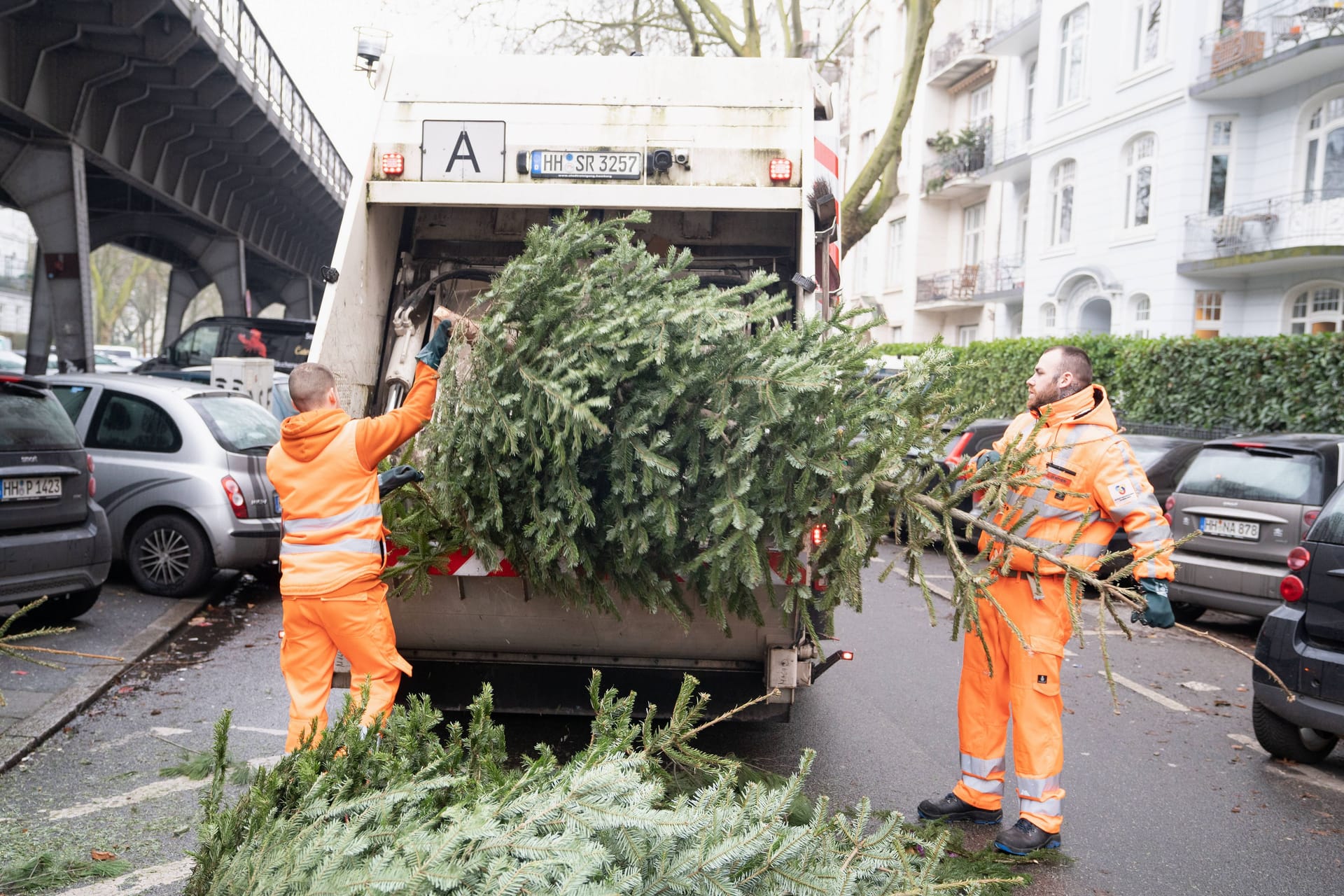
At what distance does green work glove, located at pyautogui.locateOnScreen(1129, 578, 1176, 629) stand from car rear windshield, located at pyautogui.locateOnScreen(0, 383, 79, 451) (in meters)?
5.89

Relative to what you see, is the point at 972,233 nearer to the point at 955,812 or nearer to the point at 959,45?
the point at 959,45

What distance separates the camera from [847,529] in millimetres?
3713

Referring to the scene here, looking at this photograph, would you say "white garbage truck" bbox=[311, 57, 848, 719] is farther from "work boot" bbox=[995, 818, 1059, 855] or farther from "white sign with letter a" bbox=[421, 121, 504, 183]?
"work boot" bbox=[995, 818, 1059, 855]

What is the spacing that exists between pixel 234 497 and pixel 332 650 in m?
4.12

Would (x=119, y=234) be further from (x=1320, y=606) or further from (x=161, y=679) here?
(x=1320, y=606)

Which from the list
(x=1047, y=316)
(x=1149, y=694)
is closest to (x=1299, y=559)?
(x=1149, y=694)

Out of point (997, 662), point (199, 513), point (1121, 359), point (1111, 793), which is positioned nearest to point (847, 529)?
point (997, 662)

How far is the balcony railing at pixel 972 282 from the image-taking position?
29987 millimetres

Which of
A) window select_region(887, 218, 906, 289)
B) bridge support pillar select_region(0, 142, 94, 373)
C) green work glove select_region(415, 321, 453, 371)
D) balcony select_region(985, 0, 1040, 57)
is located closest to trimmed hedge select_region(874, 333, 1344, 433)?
green work glove select_region(415, 321, 453, 371)

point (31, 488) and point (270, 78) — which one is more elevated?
point (270, 78)

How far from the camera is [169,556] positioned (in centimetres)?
820

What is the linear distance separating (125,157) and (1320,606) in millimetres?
15917

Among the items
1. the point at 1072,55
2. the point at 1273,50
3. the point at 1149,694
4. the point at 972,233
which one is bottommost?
the point at 1149,694

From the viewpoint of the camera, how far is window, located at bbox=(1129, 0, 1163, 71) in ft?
76.6
